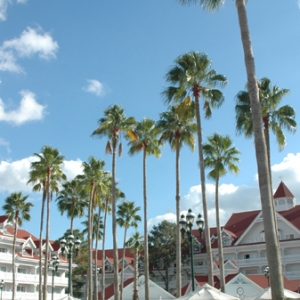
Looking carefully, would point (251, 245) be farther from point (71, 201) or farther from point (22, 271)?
point (22, 271)

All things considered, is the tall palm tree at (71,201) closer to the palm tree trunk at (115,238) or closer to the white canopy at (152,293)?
the white canopy at (152,293)

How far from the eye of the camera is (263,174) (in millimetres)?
13953

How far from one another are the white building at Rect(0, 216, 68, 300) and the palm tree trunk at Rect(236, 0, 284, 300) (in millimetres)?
52434

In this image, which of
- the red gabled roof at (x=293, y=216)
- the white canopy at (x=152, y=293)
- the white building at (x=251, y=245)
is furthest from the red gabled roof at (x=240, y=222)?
the white canopy at (x=152, y=293)

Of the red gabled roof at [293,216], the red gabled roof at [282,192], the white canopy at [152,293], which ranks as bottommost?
the white canopy at [152,293]

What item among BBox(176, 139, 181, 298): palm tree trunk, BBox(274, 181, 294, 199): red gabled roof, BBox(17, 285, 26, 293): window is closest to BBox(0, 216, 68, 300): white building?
BBox(17, 285, 26, 293): window

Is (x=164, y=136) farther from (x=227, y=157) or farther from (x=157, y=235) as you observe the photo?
(x=157, y=235)

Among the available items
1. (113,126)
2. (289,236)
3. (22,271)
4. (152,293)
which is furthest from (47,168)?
(289,236)

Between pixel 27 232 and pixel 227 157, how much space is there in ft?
146

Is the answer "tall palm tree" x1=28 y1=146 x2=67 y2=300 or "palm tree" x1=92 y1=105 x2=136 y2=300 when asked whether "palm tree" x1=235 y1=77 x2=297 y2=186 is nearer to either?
"palm tree" x1=92 y1=105 x2=136 y2=300

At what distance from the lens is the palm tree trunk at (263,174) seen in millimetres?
12844

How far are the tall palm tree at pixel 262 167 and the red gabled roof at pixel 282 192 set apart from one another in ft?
204

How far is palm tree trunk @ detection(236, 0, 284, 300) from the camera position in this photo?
42.1ft

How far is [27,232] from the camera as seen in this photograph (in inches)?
2817
